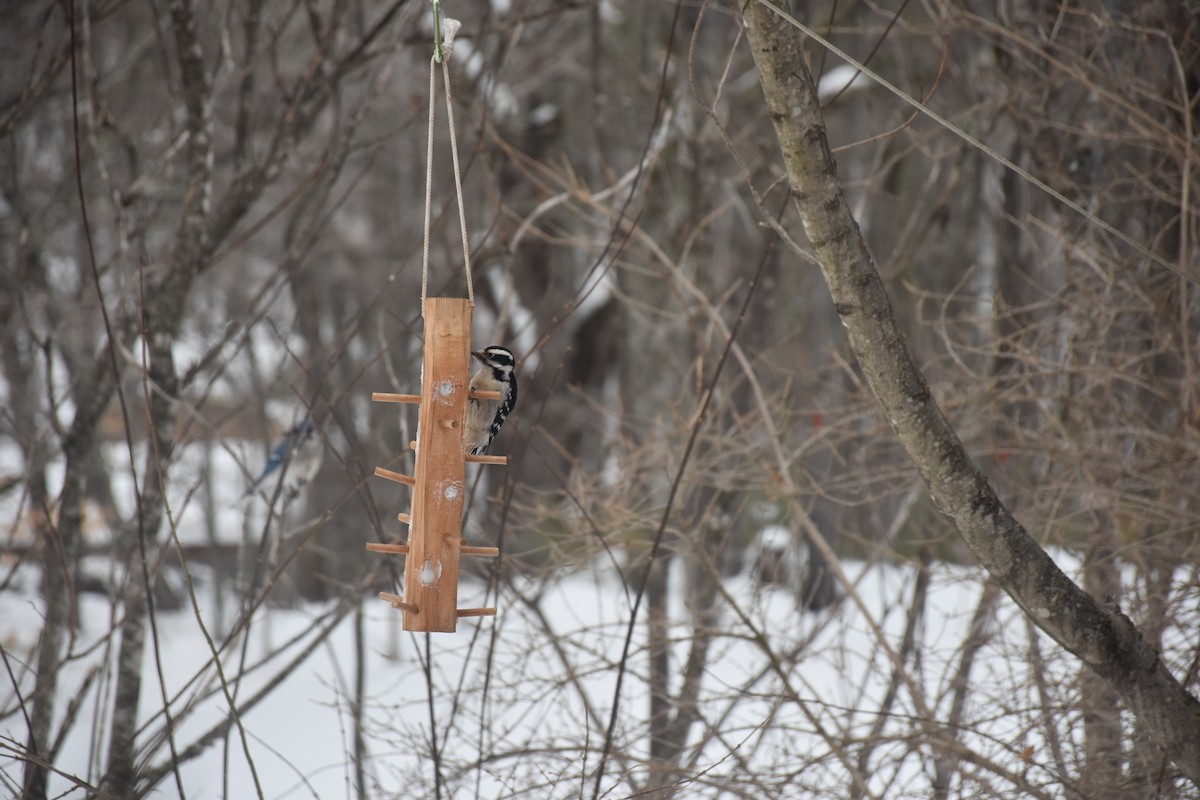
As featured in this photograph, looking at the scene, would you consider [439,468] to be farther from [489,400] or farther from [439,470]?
[489,400]

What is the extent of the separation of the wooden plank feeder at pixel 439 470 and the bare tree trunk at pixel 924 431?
0.78 meters

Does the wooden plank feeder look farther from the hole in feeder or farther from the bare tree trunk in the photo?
the bare tree trunk

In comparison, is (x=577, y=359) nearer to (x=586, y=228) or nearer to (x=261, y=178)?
(x=586, y=228)

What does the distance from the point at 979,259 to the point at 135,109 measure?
6134mm

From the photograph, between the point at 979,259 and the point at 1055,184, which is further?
the point at 979,259

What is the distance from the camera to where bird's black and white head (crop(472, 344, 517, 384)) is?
7.90ft

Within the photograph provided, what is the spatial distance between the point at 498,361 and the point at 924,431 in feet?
3.36

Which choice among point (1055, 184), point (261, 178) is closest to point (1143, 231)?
point (1055, 184)

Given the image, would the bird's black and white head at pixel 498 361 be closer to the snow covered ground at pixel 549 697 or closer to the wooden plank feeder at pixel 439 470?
the wooden plank feeder at pixel 439 470

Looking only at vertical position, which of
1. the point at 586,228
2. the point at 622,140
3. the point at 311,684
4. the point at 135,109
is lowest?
the point at 311,684

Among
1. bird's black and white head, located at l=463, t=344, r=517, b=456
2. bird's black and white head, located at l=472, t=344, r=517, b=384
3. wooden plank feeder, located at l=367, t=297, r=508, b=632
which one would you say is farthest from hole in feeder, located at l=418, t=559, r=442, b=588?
bird's black and white head, located at l=472, t=344, r=517, b=384

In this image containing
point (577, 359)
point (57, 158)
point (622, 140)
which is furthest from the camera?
point (577, 359)

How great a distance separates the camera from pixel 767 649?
3.22 m

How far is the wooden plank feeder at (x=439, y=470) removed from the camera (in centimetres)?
213
